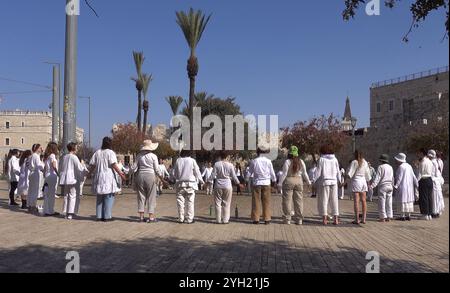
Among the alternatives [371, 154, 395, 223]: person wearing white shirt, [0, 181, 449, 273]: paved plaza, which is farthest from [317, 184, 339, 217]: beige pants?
[371, 154, 395, 223]: person wearing white shirt

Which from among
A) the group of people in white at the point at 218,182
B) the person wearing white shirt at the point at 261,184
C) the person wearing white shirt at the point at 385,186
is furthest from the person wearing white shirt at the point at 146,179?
the person wearing white shirt at the point at 385,186

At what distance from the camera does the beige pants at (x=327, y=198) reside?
10.9m

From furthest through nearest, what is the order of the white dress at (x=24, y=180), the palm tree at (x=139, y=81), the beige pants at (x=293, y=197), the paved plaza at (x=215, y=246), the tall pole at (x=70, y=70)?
the palm tree at (x=139, y=81), the tall pole at (x=70, y=70), the white dress at (x=24, y=180), the beige pants at (x=293, y=197), the paved plaza at (x=215, y=246)

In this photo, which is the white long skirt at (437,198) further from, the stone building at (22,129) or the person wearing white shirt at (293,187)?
the stone building at (22,129)

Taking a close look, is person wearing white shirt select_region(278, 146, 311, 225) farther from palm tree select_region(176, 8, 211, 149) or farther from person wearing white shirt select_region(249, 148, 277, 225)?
palm tree select_region(176, 8, 211, 149)

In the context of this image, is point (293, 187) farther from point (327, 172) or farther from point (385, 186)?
point (385, 186)

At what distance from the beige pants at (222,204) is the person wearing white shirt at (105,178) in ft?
6.92

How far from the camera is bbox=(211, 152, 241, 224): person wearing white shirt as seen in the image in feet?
35.6

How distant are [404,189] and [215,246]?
6.41 m

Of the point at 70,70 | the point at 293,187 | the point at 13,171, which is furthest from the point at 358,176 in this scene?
the point at 70,70

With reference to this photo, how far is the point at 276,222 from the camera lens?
37.4 feet

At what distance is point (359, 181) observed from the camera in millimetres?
11141
